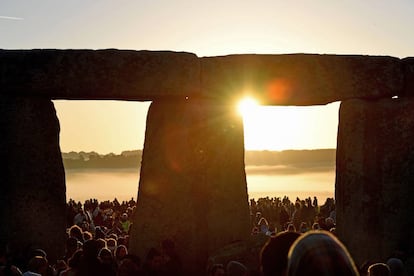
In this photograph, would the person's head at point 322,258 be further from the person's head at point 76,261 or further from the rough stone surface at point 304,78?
the rough stone surface at point 304,78

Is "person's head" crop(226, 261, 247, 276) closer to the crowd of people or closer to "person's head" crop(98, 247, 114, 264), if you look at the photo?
the crowd of people

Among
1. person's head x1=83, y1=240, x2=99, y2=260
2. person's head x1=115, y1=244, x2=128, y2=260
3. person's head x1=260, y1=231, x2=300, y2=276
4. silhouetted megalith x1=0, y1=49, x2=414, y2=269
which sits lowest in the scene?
person's head x1=115, y1=244, x2=128, y2=260

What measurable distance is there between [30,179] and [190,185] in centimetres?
265

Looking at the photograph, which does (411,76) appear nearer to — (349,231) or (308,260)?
(349,231)

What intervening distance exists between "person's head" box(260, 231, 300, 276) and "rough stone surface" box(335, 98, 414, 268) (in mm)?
8671

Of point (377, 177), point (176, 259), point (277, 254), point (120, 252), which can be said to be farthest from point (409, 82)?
point (277, 254)

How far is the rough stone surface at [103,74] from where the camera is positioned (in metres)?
11.5

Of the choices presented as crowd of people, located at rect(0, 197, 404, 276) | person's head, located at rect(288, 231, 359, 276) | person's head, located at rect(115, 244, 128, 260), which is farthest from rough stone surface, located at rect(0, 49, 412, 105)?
person's head, located at rect(288, 231, 359, 276)

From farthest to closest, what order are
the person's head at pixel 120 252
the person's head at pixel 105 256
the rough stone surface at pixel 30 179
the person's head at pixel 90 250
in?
the rough stone surface at pixel 30 179
the person's head at pixel 120 252
the person's head at pixel 105 256
the person's head at pixel 90 250

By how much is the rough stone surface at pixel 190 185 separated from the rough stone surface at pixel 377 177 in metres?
1.81

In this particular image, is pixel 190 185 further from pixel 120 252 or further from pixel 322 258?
pixel 322 258

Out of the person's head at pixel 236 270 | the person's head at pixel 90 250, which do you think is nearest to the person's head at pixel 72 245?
the person's head at pixel 90 250

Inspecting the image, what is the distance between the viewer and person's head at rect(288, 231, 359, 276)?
8.27 feet

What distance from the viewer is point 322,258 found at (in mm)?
→ 2527
